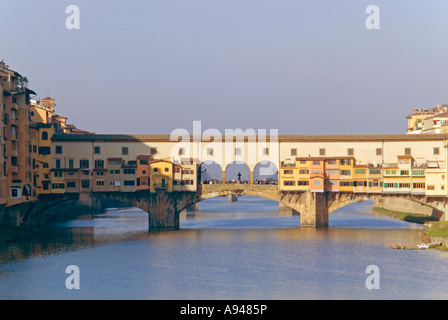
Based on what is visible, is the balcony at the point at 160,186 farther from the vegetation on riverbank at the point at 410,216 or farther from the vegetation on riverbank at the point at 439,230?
the vegetation on riverbank at the point at 410,216

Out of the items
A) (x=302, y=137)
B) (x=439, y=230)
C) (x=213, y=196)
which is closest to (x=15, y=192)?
(x=213, y=196)

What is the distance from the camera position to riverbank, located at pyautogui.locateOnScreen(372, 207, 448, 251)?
62.3m

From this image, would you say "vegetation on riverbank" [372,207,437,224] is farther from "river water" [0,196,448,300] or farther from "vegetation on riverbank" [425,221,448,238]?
"vegetation on riverbank" [425,221,448,238]

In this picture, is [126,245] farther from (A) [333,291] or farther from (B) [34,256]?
(A) [333,291]

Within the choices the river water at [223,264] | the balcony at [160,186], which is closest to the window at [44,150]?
the river water at [223,264]

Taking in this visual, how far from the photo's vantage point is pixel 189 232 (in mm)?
73062

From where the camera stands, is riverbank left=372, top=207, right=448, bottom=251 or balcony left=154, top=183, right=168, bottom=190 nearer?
riverbank left=372, top=207, right=448, bottom=251

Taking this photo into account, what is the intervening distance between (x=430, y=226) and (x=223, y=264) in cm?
3146

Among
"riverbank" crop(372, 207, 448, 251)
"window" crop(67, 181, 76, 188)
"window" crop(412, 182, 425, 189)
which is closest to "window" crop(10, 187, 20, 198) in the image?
"window" crop(67, 181, 76, 188)

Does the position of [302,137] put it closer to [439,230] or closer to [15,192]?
[439,230]

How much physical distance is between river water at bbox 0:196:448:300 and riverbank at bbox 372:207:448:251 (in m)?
1.57

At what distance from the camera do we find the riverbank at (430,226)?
6225 centimetres

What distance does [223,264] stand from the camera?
51.9 meters
